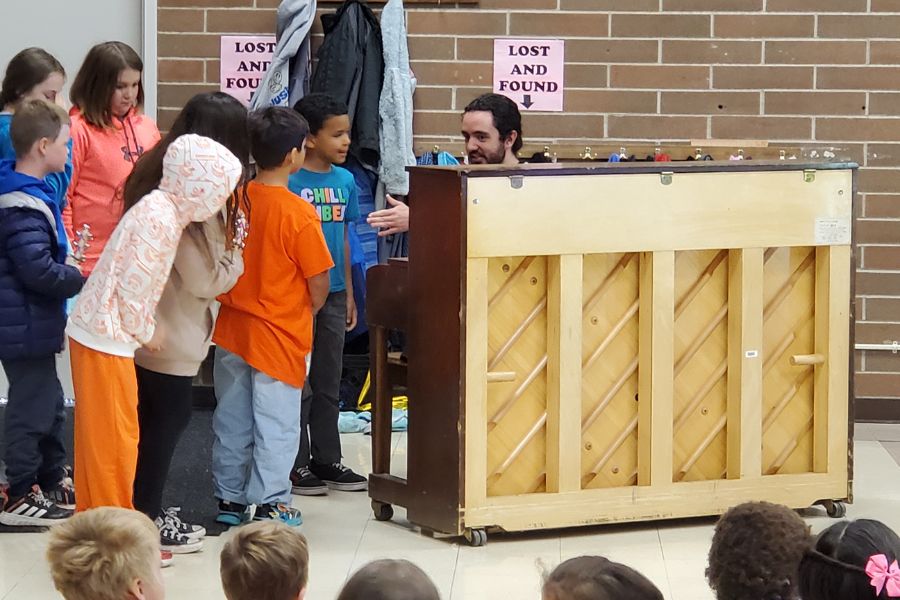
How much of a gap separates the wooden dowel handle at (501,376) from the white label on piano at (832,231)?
3.62ft

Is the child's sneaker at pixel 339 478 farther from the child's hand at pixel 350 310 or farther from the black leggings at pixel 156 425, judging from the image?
the black leggings at pixel 156 425

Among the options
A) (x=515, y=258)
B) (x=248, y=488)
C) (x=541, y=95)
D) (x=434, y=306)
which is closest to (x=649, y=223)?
(x=515, y=258)

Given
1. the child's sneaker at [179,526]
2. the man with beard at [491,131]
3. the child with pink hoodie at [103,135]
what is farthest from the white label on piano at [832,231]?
the child with pink hoodie at [103,135]

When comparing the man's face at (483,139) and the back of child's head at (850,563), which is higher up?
the man's face at (483,139)

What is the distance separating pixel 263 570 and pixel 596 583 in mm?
683

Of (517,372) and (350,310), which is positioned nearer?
(517,372)

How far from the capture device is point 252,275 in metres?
4.58

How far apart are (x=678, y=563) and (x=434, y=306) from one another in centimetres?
105

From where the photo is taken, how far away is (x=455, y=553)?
173 inches

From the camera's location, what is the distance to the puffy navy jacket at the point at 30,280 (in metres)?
4.44

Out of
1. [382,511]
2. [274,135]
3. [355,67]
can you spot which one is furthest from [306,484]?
[355,67]

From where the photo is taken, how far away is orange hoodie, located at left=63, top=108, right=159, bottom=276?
538cm

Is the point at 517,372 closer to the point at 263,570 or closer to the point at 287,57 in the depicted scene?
the point at 263,570

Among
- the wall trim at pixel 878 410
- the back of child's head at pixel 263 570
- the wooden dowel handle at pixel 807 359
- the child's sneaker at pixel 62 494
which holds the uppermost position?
the wooden dowel handle at pixel 807 359
